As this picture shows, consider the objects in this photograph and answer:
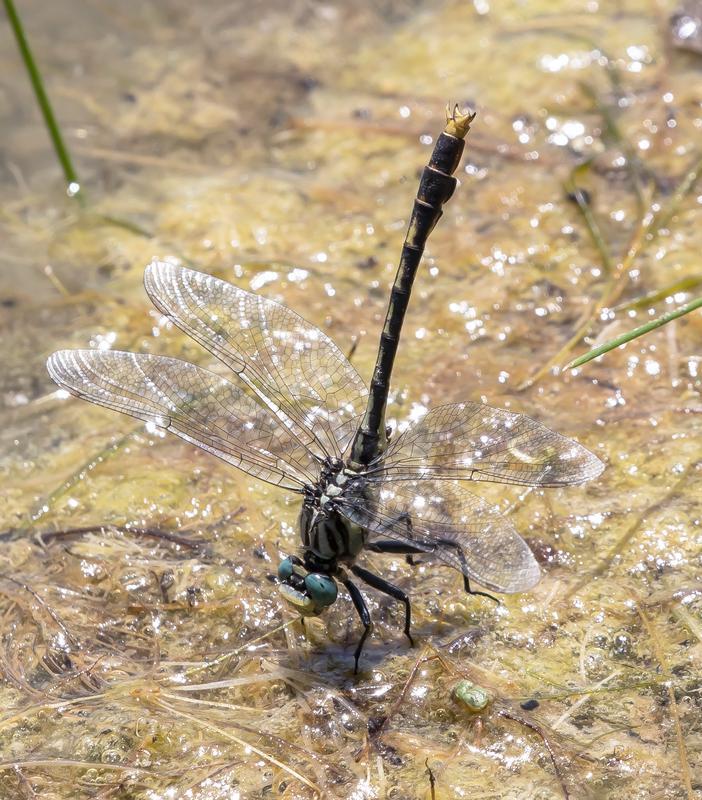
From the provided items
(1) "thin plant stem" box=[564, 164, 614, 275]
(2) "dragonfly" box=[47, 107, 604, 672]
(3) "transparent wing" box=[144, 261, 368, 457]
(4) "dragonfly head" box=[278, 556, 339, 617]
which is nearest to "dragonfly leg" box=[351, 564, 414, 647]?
(2) "dragonfly" box=[47, 107, 604, 672]

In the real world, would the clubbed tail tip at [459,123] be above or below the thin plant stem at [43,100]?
below

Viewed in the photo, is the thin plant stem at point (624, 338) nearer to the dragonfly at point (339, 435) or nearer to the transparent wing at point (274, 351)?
the dragonfly at point (339, 435)

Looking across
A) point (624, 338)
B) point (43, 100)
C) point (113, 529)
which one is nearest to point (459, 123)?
point (624, 338)

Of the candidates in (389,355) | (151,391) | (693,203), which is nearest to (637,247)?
(693,203)

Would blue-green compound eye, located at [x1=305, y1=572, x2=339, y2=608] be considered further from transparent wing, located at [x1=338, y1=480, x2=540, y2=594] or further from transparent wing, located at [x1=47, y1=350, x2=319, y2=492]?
transparent wing, located at [x1=47, y1=350, x2=319, y2=492]

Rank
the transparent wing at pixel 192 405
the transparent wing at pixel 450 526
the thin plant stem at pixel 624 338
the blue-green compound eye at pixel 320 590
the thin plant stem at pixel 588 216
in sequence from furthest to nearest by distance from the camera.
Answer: the thin plant stem at pixel 588 216 < the transparent wing at pixel 192 405 < the blue-green compound eye at pixel 320 590 < the thin plant stem at pixel 624 338 < the transparent wing at pixel 450 526

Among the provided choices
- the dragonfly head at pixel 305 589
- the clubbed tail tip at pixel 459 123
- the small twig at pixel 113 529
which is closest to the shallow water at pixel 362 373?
A: the small twig at pixel 113 529

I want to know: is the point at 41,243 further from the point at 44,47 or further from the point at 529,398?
the point at 529,398

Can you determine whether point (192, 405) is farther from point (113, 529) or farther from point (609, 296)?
point (609, 296)
